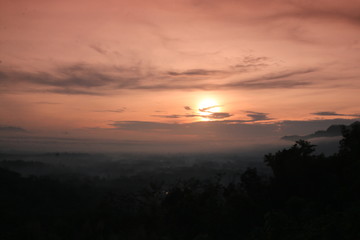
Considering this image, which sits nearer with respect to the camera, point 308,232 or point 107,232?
point 308,232

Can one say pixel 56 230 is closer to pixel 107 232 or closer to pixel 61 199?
pixel 107 232

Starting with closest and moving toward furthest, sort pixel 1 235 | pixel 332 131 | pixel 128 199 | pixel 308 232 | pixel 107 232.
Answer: pixel 308 232
pixel 1 235
pixel 107 232
pixel 128 199
pixel 332 131

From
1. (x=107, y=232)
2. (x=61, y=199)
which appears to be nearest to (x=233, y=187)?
(x=107, y=232)

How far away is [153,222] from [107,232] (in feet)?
12.3

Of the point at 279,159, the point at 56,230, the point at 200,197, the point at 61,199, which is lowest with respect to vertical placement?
the point at 61,199

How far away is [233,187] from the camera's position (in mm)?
31031

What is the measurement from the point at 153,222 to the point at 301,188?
484 inches

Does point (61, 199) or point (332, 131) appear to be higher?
point (332, 131)

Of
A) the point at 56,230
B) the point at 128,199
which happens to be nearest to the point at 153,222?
the point at 56,230

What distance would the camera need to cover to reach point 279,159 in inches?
1179

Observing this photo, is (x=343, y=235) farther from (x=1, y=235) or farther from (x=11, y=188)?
(x=11, y=188)

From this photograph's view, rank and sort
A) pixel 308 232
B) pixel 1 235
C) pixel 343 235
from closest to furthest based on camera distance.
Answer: pixel 343 235 → pixel 308 232 → pixel 1 235

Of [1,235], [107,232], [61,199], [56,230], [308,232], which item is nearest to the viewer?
[308,232]

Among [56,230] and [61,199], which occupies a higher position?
[56,230]
